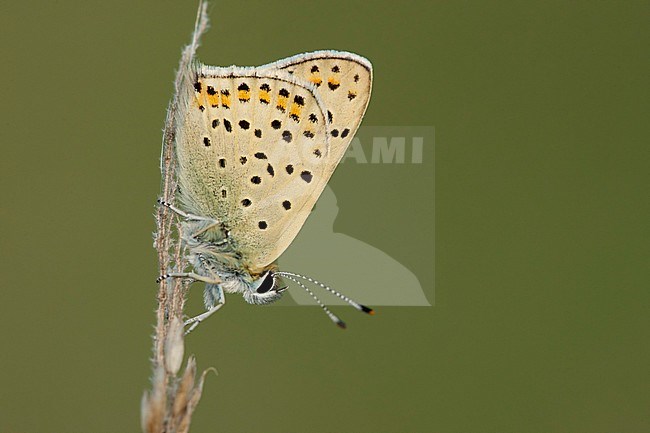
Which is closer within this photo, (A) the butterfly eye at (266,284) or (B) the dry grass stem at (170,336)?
(B) the dry grass stem at (170,336)

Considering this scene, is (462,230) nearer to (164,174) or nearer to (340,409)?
(340,409)

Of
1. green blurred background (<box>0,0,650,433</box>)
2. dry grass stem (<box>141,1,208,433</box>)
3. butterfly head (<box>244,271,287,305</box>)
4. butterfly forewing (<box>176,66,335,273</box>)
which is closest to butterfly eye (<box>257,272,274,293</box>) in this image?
butterfly head (<box>244,271,287,305</box>)

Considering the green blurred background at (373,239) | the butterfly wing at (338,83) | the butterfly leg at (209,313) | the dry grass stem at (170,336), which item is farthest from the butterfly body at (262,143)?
the green blurred background at (373,239)

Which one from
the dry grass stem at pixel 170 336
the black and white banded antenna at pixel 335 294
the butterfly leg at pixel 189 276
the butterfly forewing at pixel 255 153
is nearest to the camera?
the dry grass stem at pixel 170 336

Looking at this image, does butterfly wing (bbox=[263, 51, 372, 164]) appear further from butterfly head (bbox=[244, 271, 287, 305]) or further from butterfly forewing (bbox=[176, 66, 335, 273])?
butterfly head (bbox=[244, 271, 287, 305])

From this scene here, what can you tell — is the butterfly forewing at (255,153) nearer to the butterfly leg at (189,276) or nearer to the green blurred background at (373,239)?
the butterfly leg at (189,276)

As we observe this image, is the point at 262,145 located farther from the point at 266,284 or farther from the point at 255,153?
the point at 266,284

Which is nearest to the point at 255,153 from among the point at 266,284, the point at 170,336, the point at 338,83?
the point at 338,83
